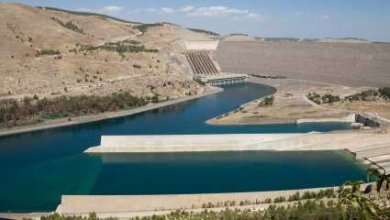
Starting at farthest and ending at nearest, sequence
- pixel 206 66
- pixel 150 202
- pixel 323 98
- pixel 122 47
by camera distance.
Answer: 1. pixel 206 66
2. pixel 122 47
3. pixel 323 98
4. pixel 150 202

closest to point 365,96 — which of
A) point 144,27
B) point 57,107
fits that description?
point 57,107

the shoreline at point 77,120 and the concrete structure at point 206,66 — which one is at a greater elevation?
the concrete structure at point 206,66

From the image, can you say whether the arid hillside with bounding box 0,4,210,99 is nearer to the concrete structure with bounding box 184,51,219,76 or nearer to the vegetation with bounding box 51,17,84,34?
the vegetation with bounding box 51,17,84,34

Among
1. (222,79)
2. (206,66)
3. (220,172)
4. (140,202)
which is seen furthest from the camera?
(206,66)

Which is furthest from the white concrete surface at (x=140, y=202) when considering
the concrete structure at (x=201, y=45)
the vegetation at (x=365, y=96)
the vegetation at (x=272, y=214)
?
the concrete structure at (x=201, y=45)

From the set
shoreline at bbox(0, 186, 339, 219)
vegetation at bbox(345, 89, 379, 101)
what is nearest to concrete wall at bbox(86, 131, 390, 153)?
shoreline at bbox(0, 186, 339, 219)

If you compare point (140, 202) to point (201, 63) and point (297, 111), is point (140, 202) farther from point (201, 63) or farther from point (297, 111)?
point (201, 63)

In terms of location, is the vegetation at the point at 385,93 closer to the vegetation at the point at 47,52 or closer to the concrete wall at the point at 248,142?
the concrete wall at the point at 248,142
